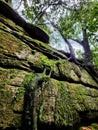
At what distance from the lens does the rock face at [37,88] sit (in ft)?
19.1

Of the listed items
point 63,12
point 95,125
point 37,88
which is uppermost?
point 63,12

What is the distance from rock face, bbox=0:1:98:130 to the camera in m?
5.81

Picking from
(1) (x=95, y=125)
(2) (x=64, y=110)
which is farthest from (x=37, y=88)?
(1) (x=95, y=125)

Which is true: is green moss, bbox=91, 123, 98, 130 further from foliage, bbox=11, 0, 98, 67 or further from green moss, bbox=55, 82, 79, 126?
foliage, bbox=11, 0, 98, 67

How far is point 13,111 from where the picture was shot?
5.71 meters

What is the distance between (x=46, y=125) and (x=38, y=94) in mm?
942

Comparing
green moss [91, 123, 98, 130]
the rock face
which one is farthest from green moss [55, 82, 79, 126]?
green moss [91, 123, 98, 130]

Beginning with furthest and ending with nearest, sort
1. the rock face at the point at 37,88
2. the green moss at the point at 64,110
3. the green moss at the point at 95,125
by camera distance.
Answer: the green moss at the point at 95,125 → the green moss at the point at 64,110 → the rock face at the point at 37,88

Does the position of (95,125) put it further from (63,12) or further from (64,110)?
(63,12)

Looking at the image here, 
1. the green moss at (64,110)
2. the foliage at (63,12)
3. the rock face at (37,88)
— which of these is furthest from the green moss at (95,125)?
the foliage at (63,12)

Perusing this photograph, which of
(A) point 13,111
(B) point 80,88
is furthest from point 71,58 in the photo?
(A) point 13,111

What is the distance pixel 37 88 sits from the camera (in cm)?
648

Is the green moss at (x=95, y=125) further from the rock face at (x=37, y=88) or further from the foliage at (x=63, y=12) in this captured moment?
the foliage at (x=63, y=12)

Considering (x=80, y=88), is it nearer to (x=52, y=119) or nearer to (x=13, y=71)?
(x=52, y=119)
